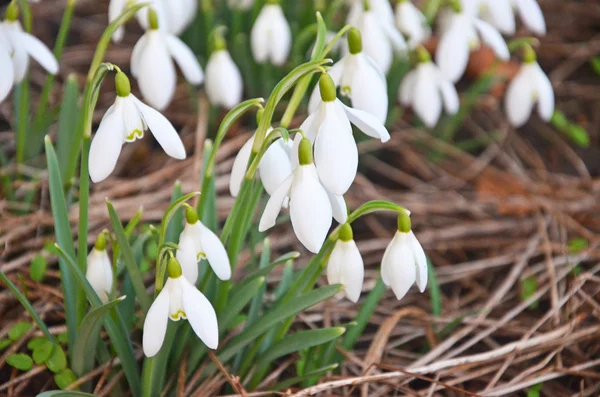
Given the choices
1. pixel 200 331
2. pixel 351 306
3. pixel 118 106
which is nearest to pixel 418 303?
pixel 351 306

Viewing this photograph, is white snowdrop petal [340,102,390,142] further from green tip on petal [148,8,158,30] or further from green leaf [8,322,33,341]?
green leaf [8,322,33,341]

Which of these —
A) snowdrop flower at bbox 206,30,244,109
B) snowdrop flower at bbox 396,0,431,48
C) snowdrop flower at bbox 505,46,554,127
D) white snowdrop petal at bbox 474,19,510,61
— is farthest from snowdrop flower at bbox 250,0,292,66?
snowdrop flower at bbox 505,46,554,127

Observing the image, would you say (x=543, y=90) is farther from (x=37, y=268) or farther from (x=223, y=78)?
(x=37, y=268)

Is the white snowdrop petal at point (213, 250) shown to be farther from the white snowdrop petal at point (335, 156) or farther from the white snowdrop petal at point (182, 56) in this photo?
the white snowdrop petal at point (182, 56)

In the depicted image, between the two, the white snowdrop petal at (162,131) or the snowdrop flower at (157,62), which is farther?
the snowdrop flower at (157,62)

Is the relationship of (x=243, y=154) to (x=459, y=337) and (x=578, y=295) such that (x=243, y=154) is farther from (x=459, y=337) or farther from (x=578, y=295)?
(x=578, y=295)


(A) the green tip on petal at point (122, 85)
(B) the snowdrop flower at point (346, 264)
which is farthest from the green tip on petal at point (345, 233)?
(A) the green tip on petal at point (122, 85)
